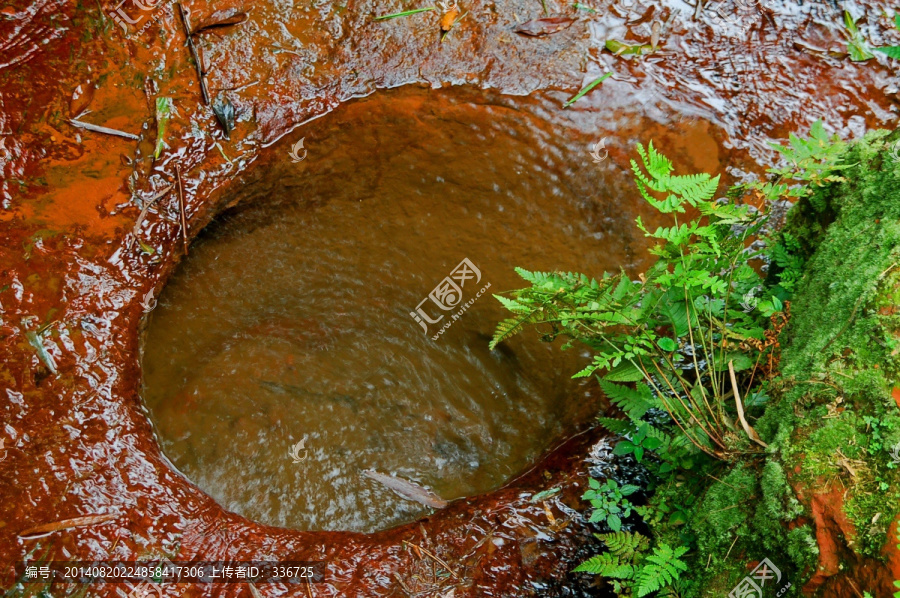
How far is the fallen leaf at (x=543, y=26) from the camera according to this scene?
3.16 m

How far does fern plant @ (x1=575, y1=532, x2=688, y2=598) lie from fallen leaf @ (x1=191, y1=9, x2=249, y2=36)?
3.10 metres

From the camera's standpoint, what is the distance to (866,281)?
1.86 meters

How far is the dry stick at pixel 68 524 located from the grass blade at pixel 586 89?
9.67 ft

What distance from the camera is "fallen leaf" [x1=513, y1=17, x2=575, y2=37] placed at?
10.4 ft

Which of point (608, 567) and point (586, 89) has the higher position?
point (586, 89)

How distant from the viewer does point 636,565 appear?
7.19 ft

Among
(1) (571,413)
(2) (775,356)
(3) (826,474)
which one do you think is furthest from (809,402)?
(1) (571,413)

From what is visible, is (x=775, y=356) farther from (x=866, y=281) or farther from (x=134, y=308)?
(x=134, y=308)

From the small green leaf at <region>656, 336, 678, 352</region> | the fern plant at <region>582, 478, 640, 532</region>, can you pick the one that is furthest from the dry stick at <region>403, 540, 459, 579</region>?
the small green leaf at <region>656, 336, 678, 352</region>

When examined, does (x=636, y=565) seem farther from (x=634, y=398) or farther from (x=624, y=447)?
(x=634, y=398)

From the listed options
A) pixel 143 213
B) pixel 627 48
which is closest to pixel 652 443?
pixel 627 48

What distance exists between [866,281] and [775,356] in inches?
19.3

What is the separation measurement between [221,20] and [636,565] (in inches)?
129

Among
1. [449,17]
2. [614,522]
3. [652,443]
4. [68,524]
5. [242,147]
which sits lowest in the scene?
[614,522]
